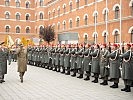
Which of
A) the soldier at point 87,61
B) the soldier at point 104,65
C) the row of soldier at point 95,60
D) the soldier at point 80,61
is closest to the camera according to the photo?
the row of soldier at point 95,60

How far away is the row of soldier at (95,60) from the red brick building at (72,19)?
9.71m

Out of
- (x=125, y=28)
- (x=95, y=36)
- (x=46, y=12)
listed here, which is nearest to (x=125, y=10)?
(x=125, y=28)

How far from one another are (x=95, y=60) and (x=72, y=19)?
94.5ft

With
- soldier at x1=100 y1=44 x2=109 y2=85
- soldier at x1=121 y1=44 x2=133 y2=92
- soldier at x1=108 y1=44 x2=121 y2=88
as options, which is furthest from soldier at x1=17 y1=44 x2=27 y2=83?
soldier at x1=121 y1=44 x2=133 y2=92

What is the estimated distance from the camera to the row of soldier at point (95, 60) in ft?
35.4

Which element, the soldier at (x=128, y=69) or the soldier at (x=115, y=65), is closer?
the soldier at (x=128, y=69)

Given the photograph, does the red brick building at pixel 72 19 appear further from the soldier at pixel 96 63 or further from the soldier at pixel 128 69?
the soldier at pixel 128 69

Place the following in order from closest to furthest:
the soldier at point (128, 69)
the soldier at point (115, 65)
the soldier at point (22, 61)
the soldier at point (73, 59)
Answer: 1. the soldier at point (128, 69)
2. the soldier at point (115, 65)
3. the soldier at point (22, 61)
4. the soldier at point (73, 59)

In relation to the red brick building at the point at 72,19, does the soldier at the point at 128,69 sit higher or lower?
lower

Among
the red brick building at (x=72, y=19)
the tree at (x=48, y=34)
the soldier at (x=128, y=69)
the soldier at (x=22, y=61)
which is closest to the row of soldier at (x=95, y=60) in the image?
the soldier at (x=128, y=69)

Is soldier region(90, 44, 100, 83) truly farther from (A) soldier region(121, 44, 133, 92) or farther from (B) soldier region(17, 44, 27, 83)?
(B) soldier region(17, 44, 27, 83)

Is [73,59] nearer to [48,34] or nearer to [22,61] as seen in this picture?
[22,61]

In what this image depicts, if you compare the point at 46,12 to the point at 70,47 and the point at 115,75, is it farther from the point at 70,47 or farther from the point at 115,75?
the point at 115,75

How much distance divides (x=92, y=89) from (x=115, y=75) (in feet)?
3.93
